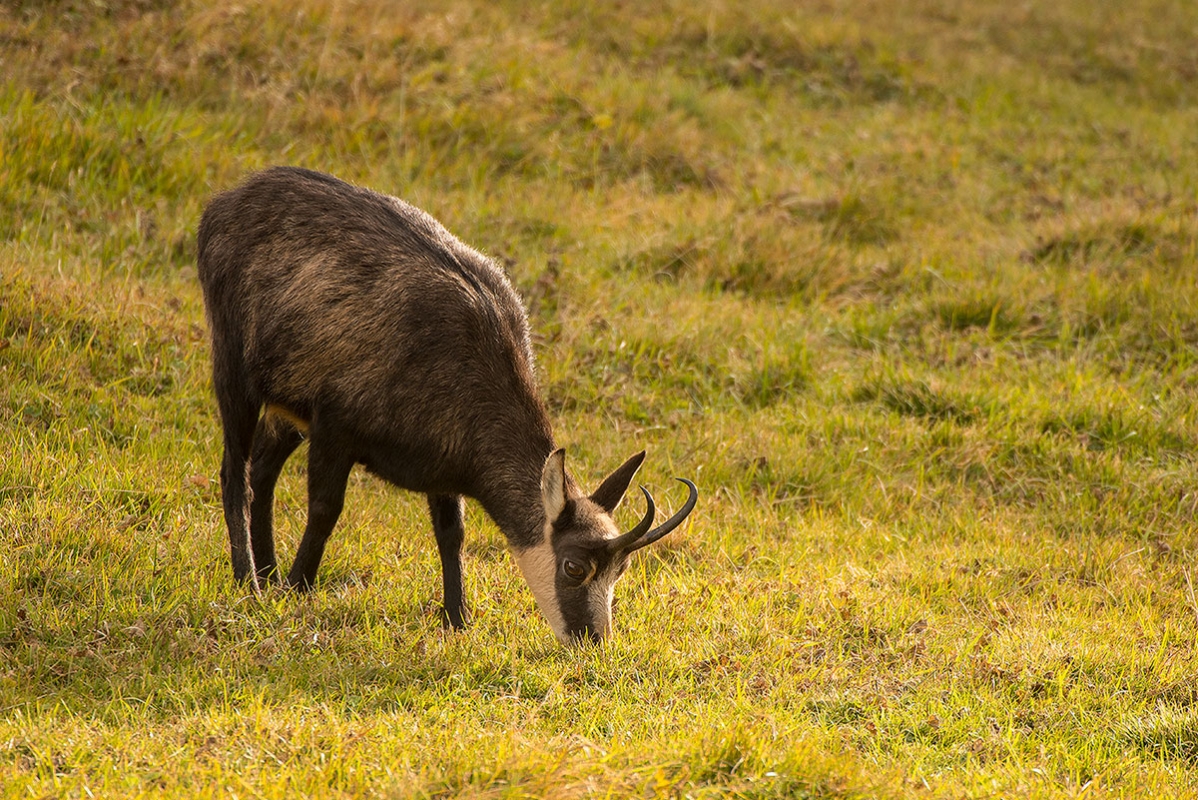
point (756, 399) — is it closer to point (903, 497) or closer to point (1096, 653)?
point (903, 497)

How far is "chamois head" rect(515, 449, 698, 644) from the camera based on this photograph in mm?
6004

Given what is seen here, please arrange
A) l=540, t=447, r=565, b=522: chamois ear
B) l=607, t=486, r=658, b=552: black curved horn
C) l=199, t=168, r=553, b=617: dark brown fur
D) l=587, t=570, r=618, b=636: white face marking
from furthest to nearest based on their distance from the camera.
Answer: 1. l=199, t=168, r=553, b=617: dark brown fur
2. l=587, t=570, r=618, b=636: white face marking
3. l=540, t=447, r=565, b=522: chamois ear
4. l=607, t=486, r=658, b=552: black curved horn

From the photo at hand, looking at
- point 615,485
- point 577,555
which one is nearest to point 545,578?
point 577,555

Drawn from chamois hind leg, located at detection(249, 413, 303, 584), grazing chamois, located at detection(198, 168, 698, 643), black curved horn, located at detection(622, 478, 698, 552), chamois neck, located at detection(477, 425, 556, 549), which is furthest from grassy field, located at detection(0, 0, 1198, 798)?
black curved horn, located at detection(622, 478, 698, 552)

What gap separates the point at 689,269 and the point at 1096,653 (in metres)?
5.19

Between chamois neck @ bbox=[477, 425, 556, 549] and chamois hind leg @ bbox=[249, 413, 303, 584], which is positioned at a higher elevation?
chamois neck @ bbox=[477, 425, 556, 549]

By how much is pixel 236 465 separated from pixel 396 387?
42.8 inches

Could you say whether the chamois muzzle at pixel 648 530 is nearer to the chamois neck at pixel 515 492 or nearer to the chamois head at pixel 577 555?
the chamois head at pixel 577 555

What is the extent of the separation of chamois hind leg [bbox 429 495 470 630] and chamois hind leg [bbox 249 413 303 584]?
90 cm

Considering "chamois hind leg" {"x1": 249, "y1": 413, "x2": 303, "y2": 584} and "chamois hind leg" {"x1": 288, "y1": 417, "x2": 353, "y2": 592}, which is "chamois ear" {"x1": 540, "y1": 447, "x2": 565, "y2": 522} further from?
"chamois hind leg" {"x1": 249, "y1": 413, "x2": 303, "y2": 584}

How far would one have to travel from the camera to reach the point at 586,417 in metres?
8.58

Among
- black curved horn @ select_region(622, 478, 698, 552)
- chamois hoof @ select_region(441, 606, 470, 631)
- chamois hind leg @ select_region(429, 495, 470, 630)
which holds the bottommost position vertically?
chamois hoof @ select_region(441, 606, 470, 631)

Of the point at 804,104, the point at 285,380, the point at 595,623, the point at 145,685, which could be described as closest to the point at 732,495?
the point at 595,623

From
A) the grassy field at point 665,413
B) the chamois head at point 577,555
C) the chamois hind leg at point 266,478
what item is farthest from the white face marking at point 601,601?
the chamois hind leg at point 266,478
